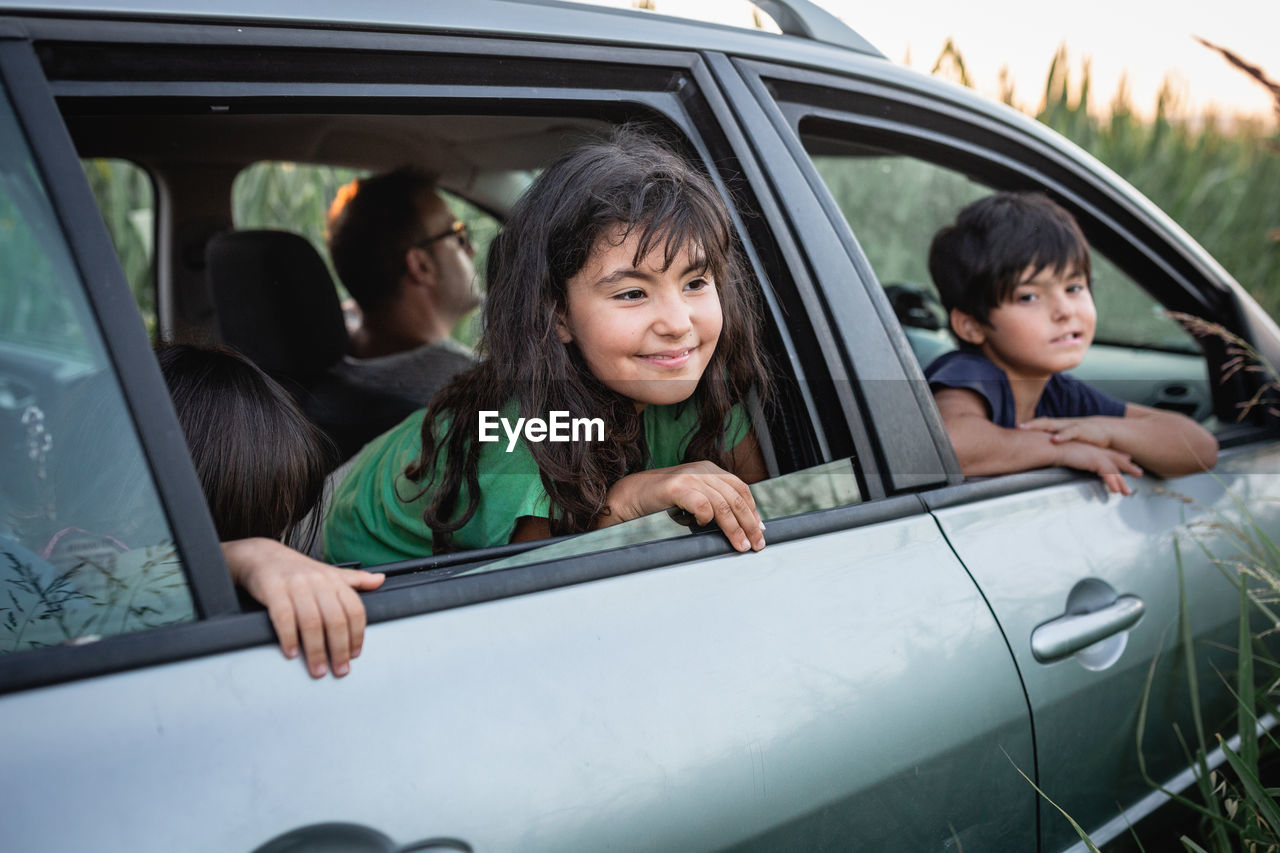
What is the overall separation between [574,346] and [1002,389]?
1015 millimetres

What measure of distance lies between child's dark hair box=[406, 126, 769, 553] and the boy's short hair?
3.02 ft

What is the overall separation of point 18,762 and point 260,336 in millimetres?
1673

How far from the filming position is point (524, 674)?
1051 mm

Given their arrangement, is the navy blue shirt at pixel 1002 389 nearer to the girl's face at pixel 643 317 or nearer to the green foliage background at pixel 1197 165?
the girl's face at pixel 643 317

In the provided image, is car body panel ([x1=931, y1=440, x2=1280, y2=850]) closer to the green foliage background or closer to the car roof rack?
the car roof rack

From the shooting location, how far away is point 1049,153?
2.01 m

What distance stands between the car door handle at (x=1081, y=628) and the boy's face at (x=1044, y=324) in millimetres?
711

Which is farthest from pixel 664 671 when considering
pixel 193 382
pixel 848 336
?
pixel 193 382

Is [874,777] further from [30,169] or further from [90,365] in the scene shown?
[30,169]

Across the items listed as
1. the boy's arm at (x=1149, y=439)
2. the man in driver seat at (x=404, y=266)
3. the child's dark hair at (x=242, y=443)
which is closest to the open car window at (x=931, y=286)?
the boy's arm at (x=1149, y=439)

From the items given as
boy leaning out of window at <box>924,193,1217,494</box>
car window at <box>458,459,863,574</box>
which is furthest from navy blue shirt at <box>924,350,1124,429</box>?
car window at <box>458,459,863,574</box>

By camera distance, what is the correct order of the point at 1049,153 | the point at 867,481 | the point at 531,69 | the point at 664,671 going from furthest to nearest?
1. the point at 1049,153
2. the point at 867,481
3. the point at 531,69
4. the point at 664,671

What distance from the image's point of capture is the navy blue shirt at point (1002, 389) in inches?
81.2

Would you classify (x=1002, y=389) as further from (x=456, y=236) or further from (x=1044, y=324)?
(x=456, y=236)
